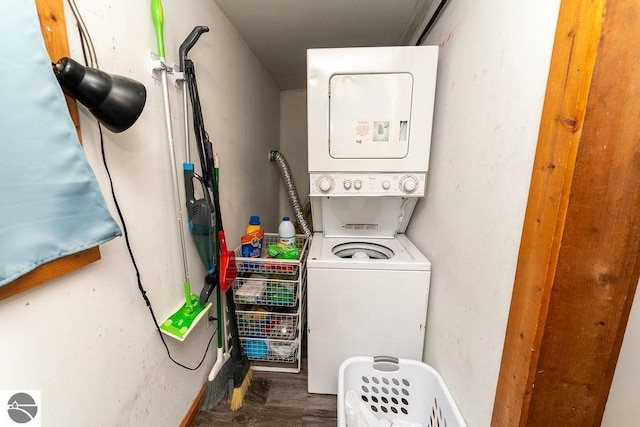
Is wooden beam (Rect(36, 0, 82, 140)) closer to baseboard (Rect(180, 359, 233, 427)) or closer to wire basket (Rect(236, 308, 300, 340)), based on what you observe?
wire basket (Rect(236, 308, 300, 340))

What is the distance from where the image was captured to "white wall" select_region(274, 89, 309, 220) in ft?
10.2

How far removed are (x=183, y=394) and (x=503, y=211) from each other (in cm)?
156

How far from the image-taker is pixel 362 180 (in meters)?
1.38

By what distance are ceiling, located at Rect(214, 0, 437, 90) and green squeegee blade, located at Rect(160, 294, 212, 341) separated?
1.60 metres

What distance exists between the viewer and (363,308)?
4.30ft

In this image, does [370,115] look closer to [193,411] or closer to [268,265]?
[268,265]

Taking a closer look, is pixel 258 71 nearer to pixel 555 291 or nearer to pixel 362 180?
pixel 362 180

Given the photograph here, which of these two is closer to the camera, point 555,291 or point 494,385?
point 555,291

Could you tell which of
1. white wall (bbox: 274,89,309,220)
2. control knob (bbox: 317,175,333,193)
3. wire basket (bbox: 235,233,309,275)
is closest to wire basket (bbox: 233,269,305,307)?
wire basket (bbox: 235,233,309,275)

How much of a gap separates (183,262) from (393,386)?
1.18 meters

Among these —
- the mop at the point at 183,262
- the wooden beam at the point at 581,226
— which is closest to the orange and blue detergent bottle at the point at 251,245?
the mop at the point at 183,262

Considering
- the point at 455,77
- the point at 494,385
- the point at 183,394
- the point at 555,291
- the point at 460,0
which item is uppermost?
the point at 460,0

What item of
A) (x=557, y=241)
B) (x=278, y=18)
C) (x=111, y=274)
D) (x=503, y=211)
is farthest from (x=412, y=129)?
(x=111, y=274)

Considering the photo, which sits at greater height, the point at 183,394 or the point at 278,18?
the point at 278,18
